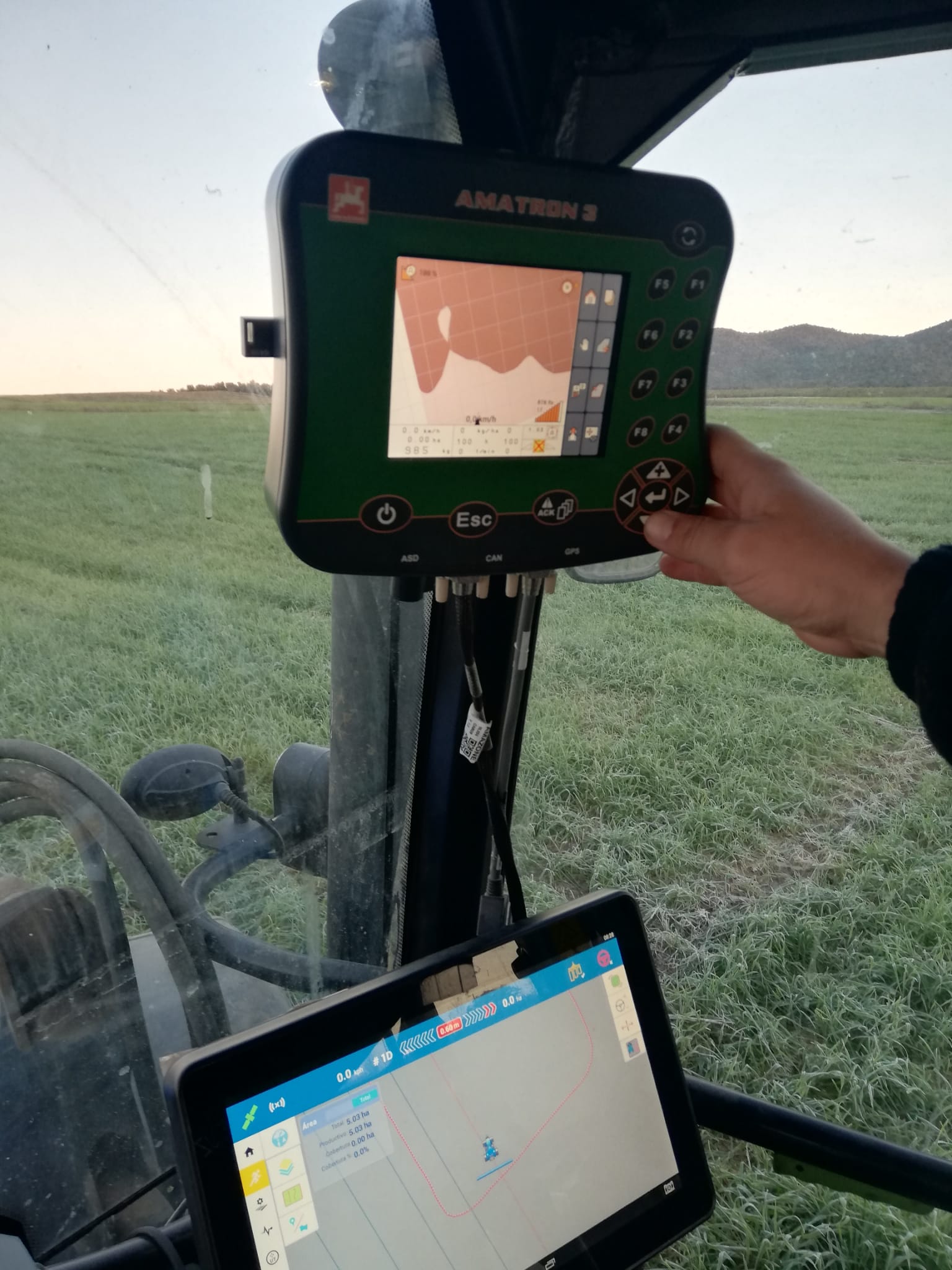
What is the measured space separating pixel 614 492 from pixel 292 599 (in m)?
0.43

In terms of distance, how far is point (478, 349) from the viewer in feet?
2.24

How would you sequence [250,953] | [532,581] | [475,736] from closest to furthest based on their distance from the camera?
[532,581] < [475,736] < [250,953]

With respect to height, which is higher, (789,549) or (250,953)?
(789,549)

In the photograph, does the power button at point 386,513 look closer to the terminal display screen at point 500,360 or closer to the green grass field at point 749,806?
the terminal display screen at point 500,360

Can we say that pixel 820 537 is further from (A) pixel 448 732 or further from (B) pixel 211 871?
(B) pixel 211 871

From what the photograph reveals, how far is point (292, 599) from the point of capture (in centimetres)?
A: 104

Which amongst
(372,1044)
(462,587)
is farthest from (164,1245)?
(462,587)

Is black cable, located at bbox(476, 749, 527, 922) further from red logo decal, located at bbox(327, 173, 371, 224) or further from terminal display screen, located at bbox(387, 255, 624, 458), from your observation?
red logo decal, located at bbox(327, 173, 371, 224)

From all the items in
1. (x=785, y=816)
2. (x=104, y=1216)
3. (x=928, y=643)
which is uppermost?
(x=928, y=643)

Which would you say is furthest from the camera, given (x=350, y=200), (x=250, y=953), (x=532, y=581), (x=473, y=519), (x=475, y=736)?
(x=250, y=953)

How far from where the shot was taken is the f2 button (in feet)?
2.39

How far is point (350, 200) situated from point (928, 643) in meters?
0.54

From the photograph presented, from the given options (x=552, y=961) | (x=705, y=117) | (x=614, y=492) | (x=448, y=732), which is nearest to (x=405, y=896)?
(x=448, y=732)

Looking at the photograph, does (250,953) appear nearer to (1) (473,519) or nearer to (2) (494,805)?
(2) (494,805)
